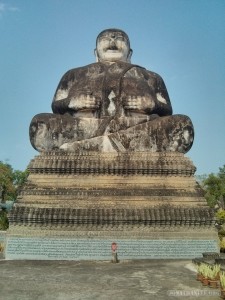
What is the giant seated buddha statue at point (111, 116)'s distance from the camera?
10070 mm

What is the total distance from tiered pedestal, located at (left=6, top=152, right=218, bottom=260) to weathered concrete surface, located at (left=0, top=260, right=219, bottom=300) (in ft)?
2.86

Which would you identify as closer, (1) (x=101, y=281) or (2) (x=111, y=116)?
(1) (x=101, y=281)

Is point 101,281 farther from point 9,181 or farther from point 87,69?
point 9,181

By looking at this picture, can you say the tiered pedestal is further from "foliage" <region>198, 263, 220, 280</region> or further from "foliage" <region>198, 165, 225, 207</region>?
"foliage" <region>198, 165, 225, 207</region>

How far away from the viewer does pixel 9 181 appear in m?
30.3

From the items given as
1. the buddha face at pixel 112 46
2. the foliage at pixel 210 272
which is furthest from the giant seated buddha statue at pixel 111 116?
the foliage at pixel 210 272

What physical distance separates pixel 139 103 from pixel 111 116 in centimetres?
91

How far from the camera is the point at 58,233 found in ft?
26.7

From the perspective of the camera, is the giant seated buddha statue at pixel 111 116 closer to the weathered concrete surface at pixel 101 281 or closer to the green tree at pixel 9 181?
the weathered concrete surface at pixel 101 281

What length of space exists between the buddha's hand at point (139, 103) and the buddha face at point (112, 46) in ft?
7.74

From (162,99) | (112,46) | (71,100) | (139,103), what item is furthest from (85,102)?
(112,46)

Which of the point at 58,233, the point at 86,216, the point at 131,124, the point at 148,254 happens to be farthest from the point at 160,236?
the point at 131,124

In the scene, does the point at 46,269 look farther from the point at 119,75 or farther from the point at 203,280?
the point at 119,75

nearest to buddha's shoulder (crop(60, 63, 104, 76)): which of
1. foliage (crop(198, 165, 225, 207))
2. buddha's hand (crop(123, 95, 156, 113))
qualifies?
buddha's hand (crop(123, 95, 156, 113))
